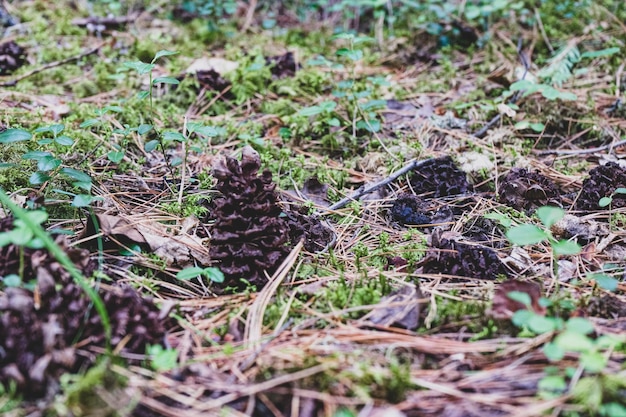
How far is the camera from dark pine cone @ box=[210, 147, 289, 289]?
2.14m

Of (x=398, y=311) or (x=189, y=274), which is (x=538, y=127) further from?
(x=189, y=274)

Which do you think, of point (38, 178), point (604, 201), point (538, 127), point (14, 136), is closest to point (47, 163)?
point (38, 178)

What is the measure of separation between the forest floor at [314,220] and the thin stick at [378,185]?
0.06ft

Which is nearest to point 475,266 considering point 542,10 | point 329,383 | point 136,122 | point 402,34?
point 329,383

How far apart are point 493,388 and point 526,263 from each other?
3.28ft

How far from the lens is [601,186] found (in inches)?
111

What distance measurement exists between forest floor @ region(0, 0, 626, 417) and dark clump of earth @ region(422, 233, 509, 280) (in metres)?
0.01

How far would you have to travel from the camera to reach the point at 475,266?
7.32 ft

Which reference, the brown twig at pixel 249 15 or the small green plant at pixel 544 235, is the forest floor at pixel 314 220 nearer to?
the small green plant at pixel 544 235

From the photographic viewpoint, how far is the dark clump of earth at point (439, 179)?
3.01 m

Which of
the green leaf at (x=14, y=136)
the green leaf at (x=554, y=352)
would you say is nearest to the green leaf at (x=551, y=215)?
the green leaf at (x=554, y=352)

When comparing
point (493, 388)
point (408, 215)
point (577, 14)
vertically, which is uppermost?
point (577, 14)

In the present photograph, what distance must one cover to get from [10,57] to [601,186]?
179 inches

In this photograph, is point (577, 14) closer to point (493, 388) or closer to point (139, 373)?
point (493, 388)
